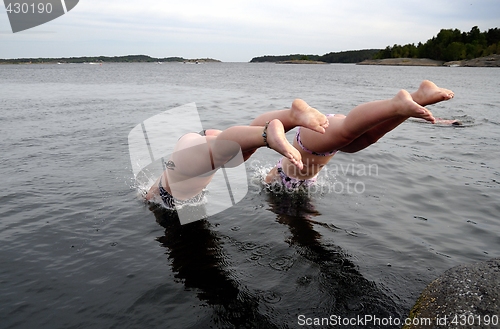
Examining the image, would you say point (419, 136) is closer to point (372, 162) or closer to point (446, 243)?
point (372, 162)

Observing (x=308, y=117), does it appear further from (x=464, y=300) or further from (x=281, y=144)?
(x=464, y=300)

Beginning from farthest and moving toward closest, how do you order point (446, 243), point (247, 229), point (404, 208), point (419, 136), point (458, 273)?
point (419, 136), point (404, 208), point (247, 229), point (446, 243), point (458, 273)

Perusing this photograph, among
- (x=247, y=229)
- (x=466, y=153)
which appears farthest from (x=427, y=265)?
(x=466, y=153)

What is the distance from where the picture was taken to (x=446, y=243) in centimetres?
535

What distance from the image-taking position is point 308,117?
4148mm

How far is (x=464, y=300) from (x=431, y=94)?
201 cm

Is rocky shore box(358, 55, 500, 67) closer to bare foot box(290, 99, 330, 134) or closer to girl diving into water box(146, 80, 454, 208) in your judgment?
girl diving into water box(146, 80, 454, 208)

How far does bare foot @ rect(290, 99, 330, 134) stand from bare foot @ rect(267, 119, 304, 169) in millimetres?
324

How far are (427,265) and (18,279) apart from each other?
4.90 m

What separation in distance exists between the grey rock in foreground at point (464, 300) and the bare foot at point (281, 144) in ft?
5.69

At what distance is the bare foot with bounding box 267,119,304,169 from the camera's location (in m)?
3.82

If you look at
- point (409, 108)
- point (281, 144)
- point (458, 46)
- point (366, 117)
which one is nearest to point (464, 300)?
point (409, 108)

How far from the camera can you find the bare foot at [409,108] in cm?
374

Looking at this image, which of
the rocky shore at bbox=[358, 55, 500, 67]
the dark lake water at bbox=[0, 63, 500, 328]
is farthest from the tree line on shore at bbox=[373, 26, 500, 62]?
the dark lake water at bbox=[0, 63, 500, 328]
